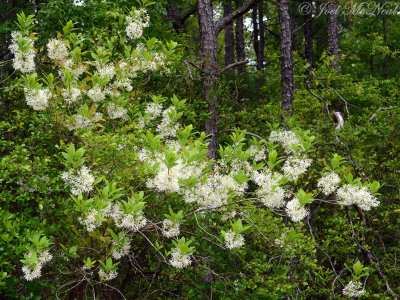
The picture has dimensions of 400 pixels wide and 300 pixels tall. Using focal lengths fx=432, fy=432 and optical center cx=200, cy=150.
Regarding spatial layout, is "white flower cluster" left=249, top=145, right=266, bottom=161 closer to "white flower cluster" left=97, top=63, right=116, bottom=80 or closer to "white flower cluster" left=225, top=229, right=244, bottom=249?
"white flower cluster" left=225, top=229, right=244, bottom=249

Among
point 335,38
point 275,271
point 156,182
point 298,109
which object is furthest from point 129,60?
point 335,38

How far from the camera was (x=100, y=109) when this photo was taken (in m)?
4.77

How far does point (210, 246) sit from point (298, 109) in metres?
3.57

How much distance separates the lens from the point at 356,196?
358 cm

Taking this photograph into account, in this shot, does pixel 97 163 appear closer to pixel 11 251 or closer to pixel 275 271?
pixel 11 251

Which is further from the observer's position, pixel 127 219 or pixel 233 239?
pixel 233 239

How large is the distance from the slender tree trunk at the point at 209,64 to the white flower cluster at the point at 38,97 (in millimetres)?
2672

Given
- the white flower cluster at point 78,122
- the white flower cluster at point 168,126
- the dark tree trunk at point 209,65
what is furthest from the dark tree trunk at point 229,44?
the white flower cluster at point 78,122

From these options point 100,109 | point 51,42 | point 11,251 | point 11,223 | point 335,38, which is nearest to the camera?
point 11,251

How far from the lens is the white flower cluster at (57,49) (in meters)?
4.42

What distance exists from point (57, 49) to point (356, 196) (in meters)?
3.23

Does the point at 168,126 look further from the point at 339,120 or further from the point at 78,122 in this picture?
the point at 339,120

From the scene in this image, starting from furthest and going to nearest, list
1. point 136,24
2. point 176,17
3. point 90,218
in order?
point 176,17
point 136,24
point 90,218

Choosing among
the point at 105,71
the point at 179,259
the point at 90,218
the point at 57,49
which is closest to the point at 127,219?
the point at 90,218
